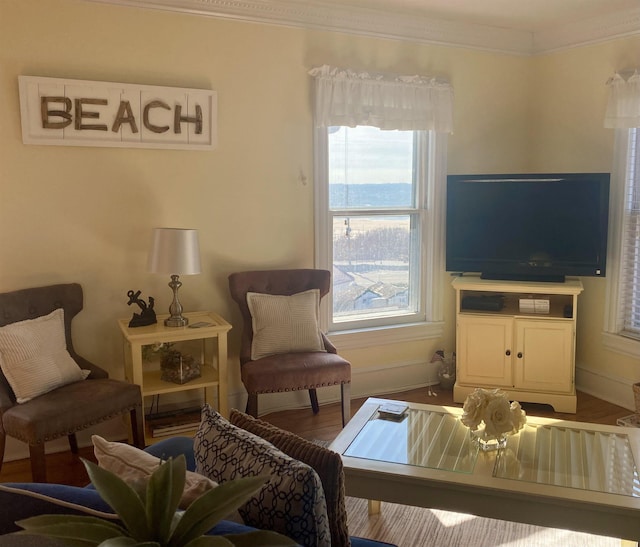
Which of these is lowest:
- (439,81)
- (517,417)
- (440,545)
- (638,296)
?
(440,545)

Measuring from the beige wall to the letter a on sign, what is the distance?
0.06 m

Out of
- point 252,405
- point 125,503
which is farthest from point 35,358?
point 125,503

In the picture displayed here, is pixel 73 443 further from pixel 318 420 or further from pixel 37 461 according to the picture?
pixel 318 420

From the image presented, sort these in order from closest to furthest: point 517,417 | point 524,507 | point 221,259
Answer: point 524,507 < point 517,417 < point 221,259

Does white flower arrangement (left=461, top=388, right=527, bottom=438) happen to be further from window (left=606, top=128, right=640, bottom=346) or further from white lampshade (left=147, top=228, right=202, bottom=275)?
window (left=606, top=128, right=640, bottom=346)

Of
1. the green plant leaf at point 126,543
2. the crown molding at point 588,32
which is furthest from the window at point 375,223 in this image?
the green plant leaf at point 126,543

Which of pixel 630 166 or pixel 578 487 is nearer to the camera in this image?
pixel 578 487

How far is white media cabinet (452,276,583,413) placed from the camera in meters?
4.09

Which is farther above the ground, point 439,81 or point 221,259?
point 439,81

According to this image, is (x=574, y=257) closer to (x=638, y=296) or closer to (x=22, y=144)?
(x=638, y=296)

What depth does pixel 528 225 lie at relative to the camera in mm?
4242

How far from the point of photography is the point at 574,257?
13.6ft

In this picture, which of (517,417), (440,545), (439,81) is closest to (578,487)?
(517,417)

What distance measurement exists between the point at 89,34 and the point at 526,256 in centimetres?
302
